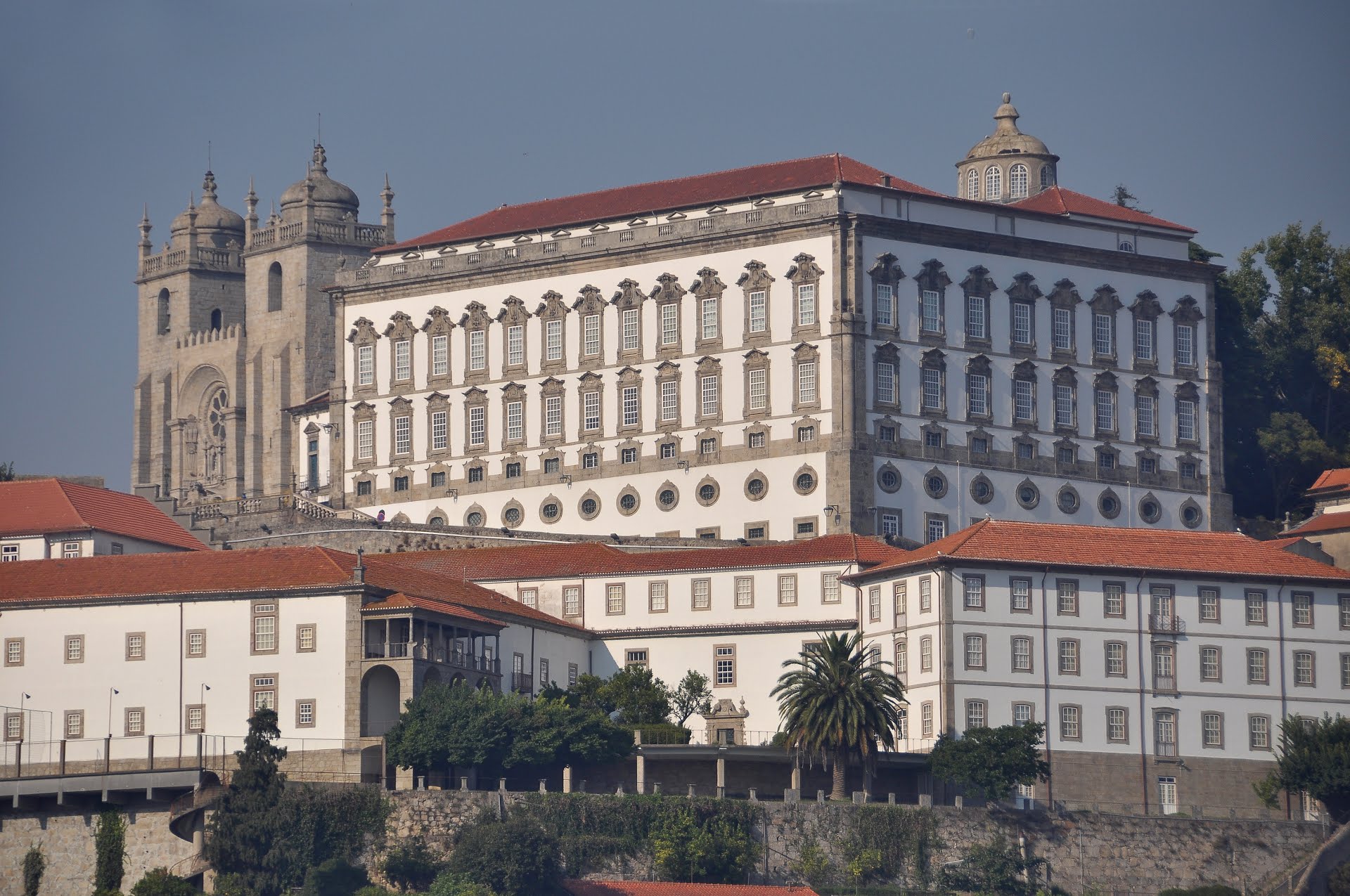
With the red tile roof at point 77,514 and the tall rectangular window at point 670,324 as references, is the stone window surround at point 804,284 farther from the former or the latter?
the red tile roof at point 77,514

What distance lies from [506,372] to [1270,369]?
32138 mm

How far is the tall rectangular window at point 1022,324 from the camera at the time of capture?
116375 millimetres

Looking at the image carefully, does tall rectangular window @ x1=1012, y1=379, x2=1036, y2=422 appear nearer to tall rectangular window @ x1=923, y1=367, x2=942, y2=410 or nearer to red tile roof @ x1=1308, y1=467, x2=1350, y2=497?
tall rectangular window @ x1=923, y1=367, x2=942, y2=410

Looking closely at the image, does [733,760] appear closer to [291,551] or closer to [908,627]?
[908,627]

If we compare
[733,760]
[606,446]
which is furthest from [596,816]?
[606,446]

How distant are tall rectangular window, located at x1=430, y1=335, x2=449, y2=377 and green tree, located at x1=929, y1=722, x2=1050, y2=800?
38.1 m

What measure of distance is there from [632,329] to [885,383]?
10.8 m

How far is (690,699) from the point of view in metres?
98.8

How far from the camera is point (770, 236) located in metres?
115

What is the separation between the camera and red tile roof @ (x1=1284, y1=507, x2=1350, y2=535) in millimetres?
109188

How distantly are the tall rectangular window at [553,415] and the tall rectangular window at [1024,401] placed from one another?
1771cm

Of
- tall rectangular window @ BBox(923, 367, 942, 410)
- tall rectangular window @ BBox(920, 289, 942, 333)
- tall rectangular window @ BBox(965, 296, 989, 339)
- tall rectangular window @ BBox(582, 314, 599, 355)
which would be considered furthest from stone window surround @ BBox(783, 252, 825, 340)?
tall rectangular window @ BBox(582, 314, 599, 355)

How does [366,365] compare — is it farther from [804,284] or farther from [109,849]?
[109,849]

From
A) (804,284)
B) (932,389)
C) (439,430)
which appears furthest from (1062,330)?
(439,430)
